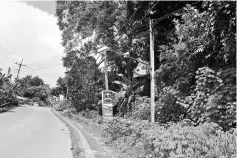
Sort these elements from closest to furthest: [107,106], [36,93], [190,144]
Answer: [190,144] < [107,106] < [36,93]

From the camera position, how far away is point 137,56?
67.3 ft

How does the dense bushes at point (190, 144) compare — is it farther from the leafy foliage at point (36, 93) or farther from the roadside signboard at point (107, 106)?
the leafy foliage at point (36, 93)

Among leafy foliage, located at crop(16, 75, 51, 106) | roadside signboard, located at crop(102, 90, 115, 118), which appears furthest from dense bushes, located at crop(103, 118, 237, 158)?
leafy foliage, located at crop(16, 75, 51, 106)

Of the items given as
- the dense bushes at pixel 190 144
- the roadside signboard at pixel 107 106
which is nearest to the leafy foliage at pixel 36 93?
the roadside signboard at pixel 107 106

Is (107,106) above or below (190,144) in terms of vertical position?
above

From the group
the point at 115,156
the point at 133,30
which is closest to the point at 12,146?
the point at 115,156

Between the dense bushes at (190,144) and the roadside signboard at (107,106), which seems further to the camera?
the roadside signboard at (107,106)

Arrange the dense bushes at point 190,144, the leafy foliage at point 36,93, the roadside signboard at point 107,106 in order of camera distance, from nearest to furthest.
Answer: the dense bushes at point 190,144, the roadside signboard at point 107,106, the leafy foliage at point 36,93

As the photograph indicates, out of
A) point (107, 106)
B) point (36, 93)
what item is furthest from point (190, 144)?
point (36, 93)

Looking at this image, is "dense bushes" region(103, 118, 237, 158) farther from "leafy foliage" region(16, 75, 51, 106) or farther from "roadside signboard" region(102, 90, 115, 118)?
"leafy foliage" region(16, 75, 51, 106)

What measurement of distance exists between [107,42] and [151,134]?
57.4 ft

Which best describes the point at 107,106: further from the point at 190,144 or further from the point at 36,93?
the point at 36,93

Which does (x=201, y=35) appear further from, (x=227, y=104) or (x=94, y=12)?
(x=94, y=12)

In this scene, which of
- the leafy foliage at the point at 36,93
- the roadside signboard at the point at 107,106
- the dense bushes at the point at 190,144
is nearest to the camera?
the dense bushes at the point at 190,144
